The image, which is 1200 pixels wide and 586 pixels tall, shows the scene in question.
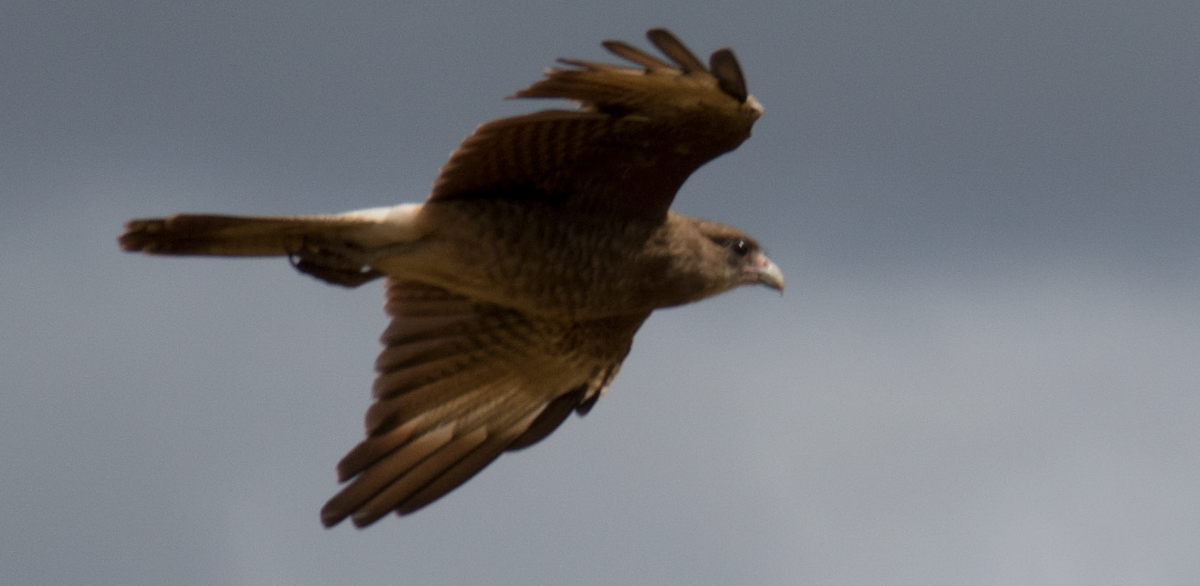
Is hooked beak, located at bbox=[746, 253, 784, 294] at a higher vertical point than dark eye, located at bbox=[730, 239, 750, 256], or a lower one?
lower

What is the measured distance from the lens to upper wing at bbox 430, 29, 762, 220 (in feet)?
24.1

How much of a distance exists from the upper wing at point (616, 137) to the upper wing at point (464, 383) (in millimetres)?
1111

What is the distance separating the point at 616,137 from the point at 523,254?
0.74m

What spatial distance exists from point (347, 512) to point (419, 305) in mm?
1168

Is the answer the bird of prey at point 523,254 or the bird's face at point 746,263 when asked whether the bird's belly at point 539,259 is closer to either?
the bird of prey at point 523,254

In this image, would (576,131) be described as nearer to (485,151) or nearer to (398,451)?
(485,151)

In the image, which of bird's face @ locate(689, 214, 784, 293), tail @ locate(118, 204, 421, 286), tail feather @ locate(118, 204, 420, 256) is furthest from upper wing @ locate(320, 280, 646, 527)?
tail feather @ locate(118, 204, 420, 256)

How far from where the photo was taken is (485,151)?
306 inches

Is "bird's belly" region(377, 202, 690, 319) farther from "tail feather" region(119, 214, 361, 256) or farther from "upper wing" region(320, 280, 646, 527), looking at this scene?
"upper wing" region(320, 280, 646, 527)

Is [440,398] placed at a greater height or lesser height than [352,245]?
lesser

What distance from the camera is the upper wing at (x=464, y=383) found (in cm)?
890

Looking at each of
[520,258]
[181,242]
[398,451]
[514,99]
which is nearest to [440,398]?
[398,451]

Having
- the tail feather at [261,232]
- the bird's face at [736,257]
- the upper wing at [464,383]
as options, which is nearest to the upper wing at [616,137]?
the tail feather at [261,232]

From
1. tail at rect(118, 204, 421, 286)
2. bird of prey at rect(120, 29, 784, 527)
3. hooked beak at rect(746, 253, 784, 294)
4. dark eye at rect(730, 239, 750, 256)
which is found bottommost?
hooked beak at rect(746, 253, 784, 294)
